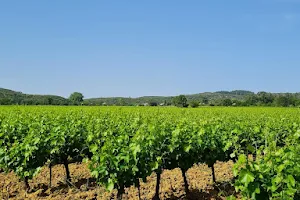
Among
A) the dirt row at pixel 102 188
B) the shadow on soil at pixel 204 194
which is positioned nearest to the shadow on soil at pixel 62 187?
the dirt row at pixel 102 188

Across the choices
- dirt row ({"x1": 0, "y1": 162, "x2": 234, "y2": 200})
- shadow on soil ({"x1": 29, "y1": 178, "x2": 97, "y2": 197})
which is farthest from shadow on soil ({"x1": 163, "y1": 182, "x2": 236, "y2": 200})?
shadow on soil ({"x1": 29, "y1": 178, "x2": 97, "y2": 197})

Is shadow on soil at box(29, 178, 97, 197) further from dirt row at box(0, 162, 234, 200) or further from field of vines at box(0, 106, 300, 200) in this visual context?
field of vines at box(0, 106, 300, 200)

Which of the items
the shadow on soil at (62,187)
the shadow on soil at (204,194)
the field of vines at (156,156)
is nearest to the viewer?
the field of vines at (156,156)

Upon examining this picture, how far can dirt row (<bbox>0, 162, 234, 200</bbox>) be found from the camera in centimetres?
838

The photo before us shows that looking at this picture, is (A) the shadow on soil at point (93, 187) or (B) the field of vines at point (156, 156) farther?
(A) the shadow on soil at point (93, 187)

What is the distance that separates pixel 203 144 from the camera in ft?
27.3

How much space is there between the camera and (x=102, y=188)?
8.77 meters

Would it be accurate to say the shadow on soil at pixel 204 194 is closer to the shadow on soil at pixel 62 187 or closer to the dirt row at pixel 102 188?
the dirt row at pixel 102 188

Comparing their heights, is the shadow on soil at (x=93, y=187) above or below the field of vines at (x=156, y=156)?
below

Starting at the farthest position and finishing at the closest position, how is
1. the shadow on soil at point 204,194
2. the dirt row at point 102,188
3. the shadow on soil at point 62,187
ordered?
1. the shadow on soil at point 62,187
2. the dirt row at point 102,188
3. the shadow on soil at point 204,194

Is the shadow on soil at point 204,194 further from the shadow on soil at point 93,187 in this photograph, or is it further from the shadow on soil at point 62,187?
the shadow on soil at point 62,187

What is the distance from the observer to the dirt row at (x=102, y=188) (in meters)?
8.38

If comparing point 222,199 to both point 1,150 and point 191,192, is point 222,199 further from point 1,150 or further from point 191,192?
point 1,150

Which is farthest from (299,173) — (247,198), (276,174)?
(247,198)
